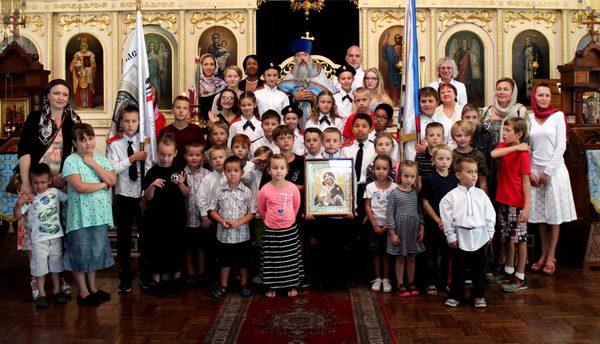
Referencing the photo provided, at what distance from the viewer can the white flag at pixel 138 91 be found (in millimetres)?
6168

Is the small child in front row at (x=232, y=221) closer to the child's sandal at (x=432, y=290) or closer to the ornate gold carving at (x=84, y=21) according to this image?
the child's sandal at (x=432, y=290)

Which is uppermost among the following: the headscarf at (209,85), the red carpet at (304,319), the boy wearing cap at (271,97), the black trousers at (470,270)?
the headscarf at (209,85)

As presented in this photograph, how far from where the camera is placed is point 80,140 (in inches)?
216

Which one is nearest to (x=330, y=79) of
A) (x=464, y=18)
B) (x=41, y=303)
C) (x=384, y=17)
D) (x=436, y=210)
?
(x=384, y=17)

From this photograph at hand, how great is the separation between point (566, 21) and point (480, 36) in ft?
5.79

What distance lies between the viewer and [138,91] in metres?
6.27

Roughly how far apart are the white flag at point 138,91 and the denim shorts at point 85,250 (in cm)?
98

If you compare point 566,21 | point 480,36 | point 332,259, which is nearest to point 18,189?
point 332,259

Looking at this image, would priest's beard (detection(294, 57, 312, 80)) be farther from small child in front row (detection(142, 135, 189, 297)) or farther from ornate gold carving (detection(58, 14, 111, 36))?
ornate gold carving (detection(58, 14, 111, 36))

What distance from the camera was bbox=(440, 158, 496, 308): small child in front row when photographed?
5344 mm

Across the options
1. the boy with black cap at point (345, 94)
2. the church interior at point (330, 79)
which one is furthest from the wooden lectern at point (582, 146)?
the boy with black cap at point (345, 94)

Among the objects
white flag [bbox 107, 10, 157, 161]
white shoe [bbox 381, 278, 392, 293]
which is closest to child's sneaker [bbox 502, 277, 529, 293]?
white shoe [bbox 381, 278, 392, 293]

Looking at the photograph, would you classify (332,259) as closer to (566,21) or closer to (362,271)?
(362,271)

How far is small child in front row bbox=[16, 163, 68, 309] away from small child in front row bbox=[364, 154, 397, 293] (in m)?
2.76
